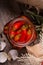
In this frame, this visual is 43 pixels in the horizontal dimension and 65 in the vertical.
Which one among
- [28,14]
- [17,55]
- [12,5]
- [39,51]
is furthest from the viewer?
[12,5]

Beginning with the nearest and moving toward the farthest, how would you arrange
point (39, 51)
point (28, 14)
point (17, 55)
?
point (39, 51), point (17, 55), point (28, 14)

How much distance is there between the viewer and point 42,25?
57.1 inches

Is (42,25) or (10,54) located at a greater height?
(42,25)

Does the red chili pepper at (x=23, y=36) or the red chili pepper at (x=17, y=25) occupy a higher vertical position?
the red chili pepper at (x=17, y=25)

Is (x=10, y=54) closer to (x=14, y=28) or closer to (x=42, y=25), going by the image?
(x=14, y=28)

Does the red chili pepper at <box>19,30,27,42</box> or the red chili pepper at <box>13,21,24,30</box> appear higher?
the red chili pepper at <box>13,21,24,30</box>

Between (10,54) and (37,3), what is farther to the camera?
(10,54)

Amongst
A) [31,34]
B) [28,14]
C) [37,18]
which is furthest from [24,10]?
[31,34]

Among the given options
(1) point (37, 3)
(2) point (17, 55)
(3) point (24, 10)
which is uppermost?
(1) point (37, 3)

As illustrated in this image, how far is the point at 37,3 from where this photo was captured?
1.31 m

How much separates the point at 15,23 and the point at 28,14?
170mm

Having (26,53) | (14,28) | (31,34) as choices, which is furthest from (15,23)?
(26,53)

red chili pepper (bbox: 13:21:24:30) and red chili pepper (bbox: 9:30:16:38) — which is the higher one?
red chili pepper (bbox: 13:21:24:30)

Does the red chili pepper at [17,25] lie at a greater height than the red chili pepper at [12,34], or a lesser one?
greater
